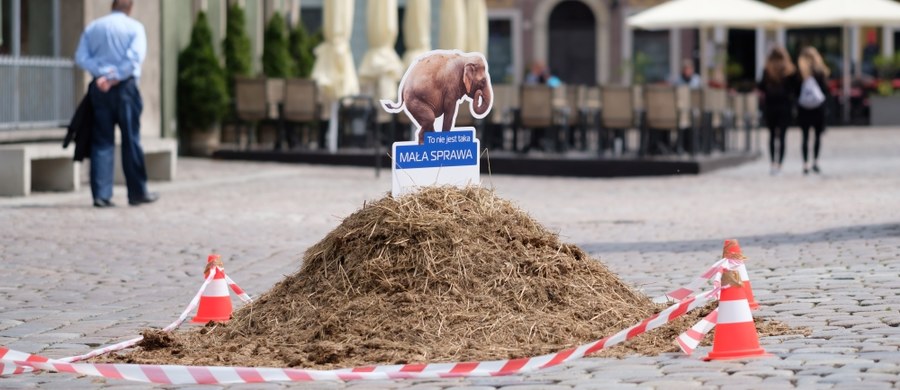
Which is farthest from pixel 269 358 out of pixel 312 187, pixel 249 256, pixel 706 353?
pixel 312 187

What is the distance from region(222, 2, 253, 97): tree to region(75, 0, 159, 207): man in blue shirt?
1035 cm

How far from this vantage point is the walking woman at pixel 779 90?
22.8 meters

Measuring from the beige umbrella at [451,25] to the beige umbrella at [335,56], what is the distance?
75.5 inches

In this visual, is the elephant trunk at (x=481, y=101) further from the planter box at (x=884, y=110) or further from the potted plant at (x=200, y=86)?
the planter box at (x=884, y=110)

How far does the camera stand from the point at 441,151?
328 inches

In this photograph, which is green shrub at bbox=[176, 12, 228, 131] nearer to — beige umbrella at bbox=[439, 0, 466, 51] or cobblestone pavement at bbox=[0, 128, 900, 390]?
cobblestone pavement at bbox=[0, 128, 900, 390]

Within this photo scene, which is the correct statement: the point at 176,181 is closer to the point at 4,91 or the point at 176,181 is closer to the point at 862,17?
the point at 4,91

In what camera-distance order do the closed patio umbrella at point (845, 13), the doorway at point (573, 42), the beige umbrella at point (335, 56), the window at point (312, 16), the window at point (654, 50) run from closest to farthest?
the beige umbrella at point (335, 56) < the closed patio umbrella at point (845, 13) < the window at point (312, 16) < the window at point (654, 50) < the doorway at point (573, 42)

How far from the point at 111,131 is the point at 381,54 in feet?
34.8

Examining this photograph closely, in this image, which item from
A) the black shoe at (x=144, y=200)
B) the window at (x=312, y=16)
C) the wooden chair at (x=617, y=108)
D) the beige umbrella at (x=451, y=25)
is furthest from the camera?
the window at (x=312, y=16)

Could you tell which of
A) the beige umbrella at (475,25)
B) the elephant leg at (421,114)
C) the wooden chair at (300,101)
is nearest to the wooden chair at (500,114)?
the wooden chair at (300,101)

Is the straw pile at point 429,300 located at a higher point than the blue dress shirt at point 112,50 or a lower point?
lower

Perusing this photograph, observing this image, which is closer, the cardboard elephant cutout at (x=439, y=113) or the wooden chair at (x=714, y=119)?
the cardboard elephant cutout at (x=439, y=113)

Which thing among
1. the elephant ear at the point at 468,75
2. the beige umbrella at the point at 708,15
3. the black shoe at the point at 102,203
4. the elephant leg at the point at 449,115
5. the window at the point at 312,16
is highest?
the window at the point at 312,16
